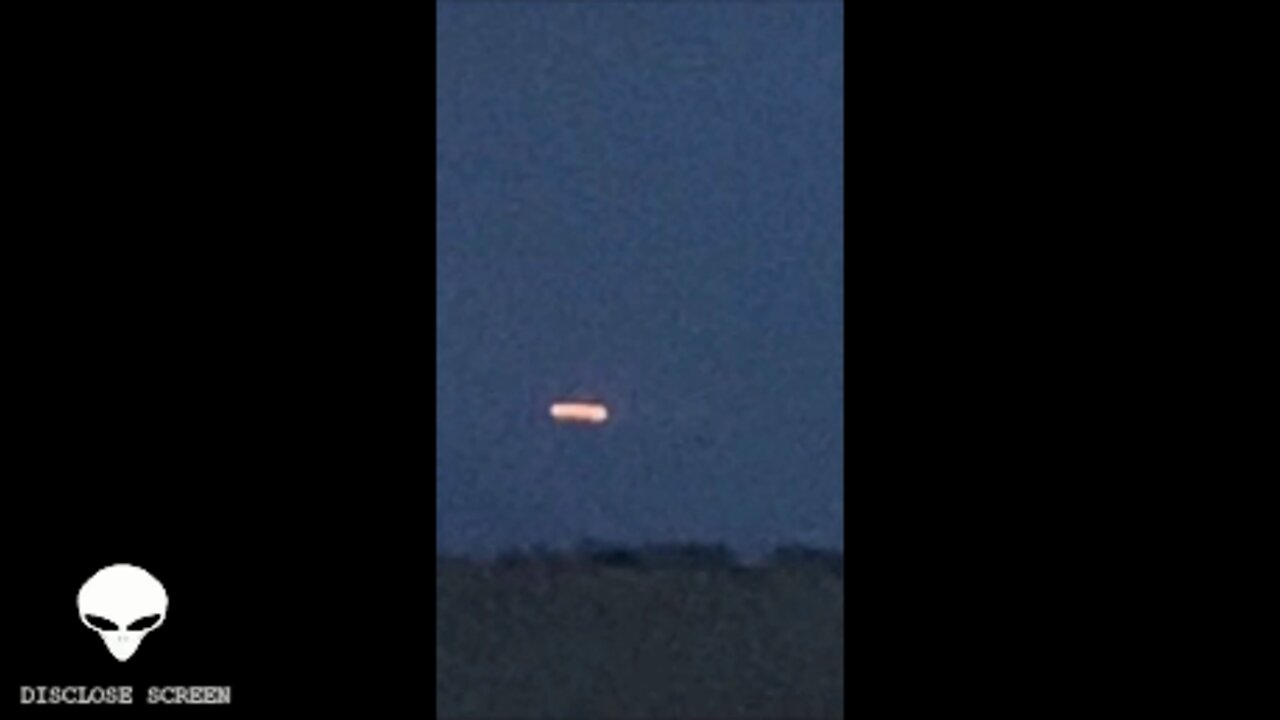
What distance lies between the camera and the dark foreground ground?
6141 millimetres

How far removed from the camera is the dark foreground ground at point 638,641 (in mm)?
6141
